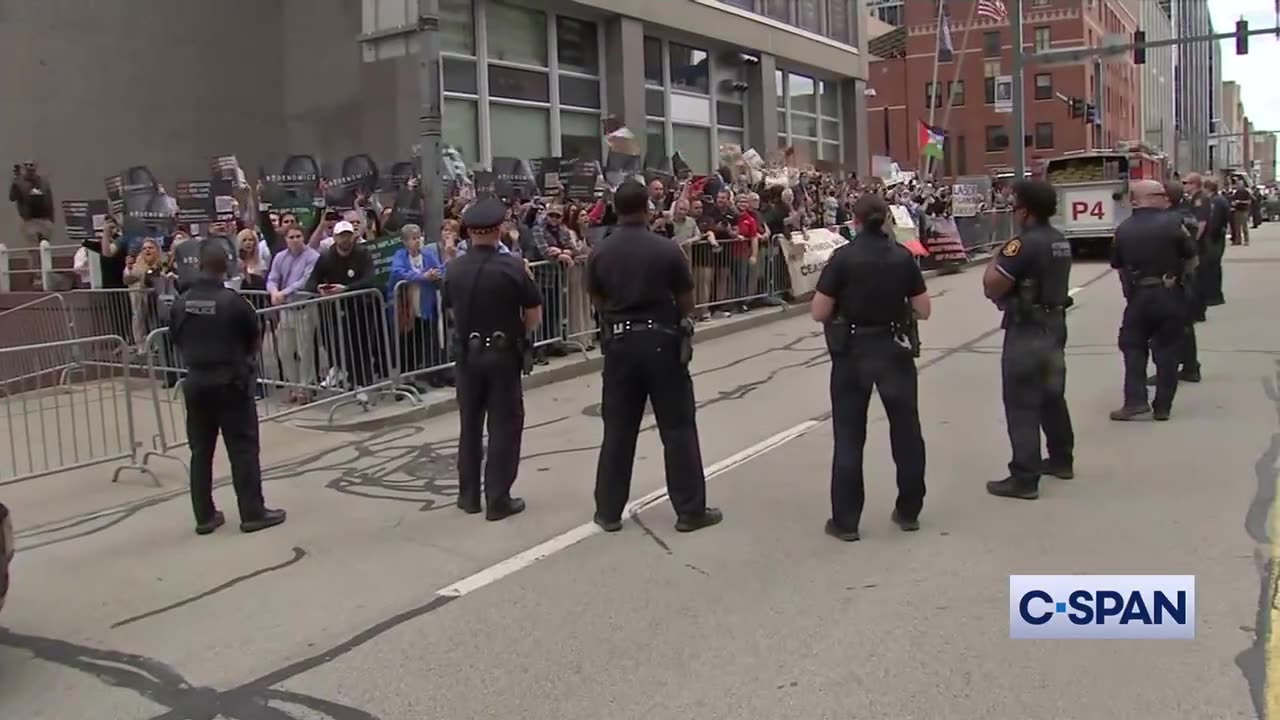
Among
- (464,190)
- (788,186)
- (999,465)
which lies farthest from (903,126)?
(999,465)

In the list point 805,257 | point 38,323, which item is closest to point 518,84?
point 805,257

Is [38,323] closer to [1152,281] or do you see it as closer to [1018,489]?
[1018,489]

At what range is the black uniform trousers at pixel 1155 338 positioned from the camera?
853 cm

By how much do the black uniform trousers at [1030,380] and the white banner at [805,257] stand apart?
34.1ft

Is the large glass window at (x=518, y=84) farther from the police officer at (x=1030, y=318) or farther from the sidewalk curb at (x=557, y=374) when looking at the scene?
the police officer at (x=1030, y=318)

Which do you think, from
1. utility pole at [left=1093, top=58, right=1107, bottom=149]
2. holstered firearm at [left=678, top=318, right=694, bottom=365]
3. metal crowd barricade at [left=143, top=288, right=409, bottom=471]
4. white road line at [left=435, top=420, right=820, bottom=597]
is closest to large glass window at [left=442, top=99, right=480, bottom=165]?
metal crowd barricade at [left=143, top=288, right=409, bottom=471]

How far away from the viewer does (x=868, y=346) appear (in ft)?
19.8

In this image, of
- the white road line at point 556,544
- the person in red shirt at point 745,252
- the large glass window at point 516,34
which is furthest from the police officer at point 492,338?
the large glass window at point 516,34

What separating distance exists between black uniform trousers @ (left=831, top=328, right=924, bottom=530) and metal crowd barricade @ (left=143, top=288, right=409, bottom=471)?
5478 millimetres

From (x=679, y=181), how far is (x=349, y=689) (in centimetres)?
1415

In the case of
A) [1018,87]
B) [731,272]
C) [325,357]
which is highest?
[1018,87]

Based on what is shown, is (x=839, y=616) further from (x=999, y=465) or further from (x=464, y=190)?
(x=464, y=190)

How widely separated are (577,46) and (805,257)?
7.57m

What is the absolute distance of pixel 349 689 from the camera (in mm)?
4402
